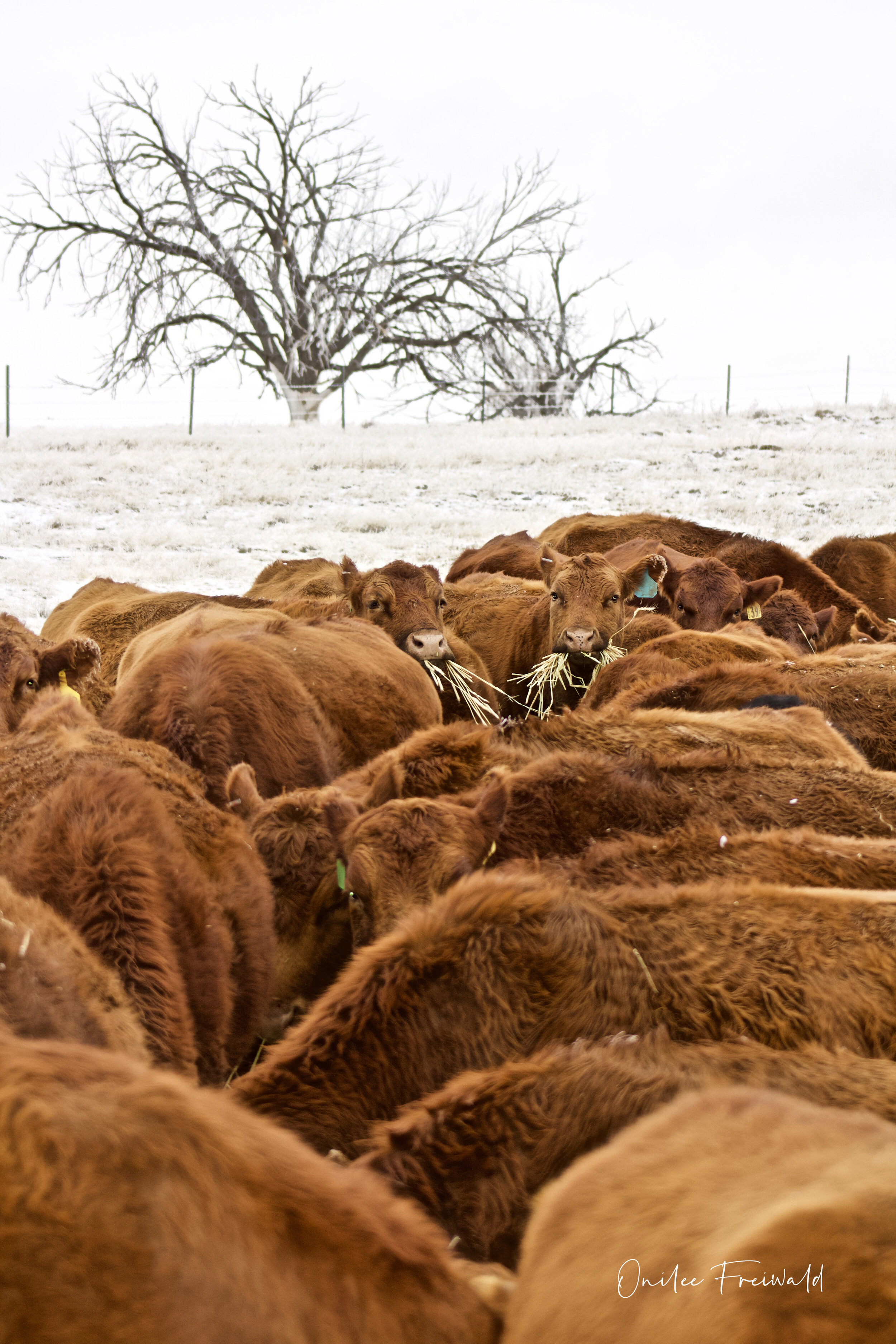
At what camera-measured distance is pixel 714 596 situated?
882cm

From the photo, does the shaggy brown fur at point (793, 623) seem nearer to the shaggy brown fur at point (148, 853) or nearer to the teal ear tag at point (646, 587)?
the teal ear tag at point (646, 587)

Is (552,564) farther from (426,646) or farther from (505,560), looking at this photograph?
(505,560)

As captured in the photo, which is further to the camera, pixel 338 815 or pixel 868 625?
pixel 868 625

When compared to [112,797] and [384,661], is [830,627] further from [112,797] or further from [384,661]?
[112,797]

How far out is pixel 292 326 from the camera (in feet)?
114

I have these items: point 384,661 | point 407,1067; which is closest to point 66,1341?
point 407,1067

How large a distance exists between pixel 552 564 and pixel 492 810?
5.77 metres

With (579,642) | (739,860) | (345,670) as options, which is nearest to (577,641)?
(579,642)

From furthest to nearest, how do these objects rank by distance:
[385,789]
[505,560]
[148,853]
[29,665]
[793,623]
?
[505,560]
[793,623]
[29,665]
[385,789]
[148,853]

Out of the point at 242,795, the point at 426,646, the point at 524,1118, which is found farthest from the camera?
the point at 426,646

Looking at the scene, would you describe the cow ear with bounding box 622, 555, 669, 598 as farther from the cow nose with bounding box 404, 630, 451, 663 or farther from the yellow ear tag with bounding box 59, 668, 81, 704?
the yellow ear tag with bounding box 59, 668, 81, 704

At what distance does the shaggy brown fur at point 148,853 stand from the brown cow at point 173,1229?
149cm

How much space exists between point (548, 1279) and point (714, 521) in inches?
744
